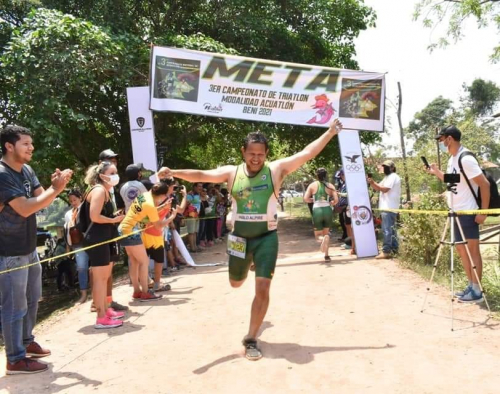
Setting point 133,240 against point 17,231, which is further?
point 133,240

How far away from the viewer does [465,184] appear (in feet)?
17.7

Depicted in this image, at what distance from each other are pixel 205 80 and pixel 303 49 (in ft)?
20.8

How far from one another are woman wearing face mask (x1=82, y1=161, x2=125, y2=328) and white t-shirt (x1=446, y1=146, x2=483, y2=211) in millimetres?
4045

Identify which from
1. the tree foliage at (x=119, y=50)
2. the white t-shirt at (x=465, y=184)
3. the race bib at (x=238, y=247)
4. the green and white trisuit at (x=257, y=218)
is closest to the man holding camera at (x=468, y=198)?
the white t-shirt at (x=465, y=184)

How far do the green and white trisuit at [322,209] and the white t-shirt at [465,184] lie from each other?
11.7 feet

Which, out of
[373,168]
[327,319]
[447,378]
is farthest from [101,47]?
[373,168]

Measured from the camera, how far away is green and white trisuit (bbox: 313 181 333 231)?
8.98 m

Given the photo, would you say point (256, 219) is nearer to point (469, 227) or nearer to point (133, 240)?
point (133, 240)

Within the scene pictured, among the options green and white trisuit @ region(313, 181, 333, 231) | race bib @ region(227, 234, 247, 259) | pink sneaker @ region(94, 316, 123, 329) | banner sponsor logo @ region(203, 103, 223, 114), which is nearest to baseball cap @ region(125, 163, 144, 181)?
pink sneaker @ region(94, 316, 123, 329)

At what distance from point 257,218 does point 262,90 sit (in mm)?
5594

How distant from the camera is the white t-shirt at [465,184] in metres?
5.28

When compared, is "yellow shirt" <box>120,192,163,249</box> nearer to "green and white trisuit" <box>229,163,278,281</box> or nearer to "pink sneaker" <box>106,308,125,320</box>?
"pink sneaker" <box>106,308,125,320</box>

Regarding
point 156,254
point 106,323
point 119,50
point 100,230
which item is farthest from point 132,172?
point 119,50

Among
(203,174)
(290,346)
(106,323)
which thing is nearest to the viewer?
(290,346)
